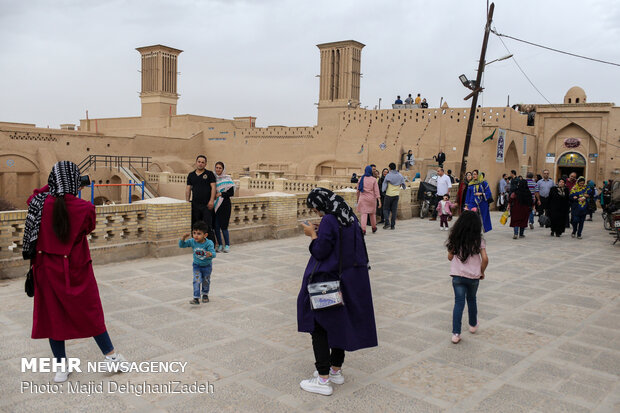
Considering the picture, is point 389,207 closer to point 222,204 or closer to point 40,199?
point 222,204

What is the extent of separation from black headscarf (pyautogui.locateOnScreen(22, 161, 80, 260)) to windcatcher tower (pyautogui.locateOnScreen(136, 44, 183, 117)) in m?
41.5

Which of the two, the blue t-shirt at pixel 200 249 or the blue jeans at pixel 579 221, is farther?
the blue jeans at pixel 579 221

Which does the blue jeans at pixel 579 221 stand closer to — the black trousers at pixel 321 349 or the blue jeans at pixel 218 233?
the blue jeans at pixel 218 233

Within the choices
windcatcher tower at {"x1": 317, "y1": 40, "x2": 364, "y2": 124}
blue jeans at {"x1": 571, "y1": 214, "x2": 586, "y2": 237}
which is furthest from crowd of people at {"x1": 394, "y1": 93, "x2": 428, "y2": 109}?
blue jeans at {"x1": 571, "y1": 214, "x2": 586, "y2": 237}

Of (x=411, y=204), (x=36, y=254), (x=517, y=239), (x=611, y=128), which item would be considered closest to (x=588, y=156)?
(x=611, y=128)

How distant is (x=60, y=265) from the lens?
3779 millimetres

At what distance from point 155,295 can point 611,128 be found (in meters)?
26.1

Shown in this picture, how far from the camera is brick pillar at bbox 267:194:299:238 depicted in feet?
35.6

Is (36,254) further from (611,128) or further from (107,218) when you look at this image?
(611,128)

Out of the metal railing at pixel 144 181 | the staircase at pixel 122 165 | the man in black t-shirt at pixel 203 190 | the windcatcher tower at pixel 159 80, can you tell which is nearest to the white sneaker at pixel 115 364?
the man in black t-shirt at pixel 203 190

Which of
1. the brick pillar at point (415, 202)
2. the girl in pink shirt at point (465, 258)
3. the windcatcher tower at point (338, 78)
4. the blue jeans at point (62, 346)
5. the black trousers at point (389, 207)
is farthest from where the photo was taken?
the windcatcher tower at point (338, 78)

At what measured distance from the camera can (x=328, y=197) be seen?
3.78 metres

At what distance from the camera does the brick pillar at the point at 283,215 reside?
35.6 feet

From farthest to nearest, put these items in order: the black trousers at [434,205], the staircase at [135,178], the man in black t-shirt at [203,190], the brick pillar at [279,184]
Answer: the staircase at [135,178]
the brick pillar at [279,184]
the black trousers at [434,205]
the man in black t-shirt at [203,190]
